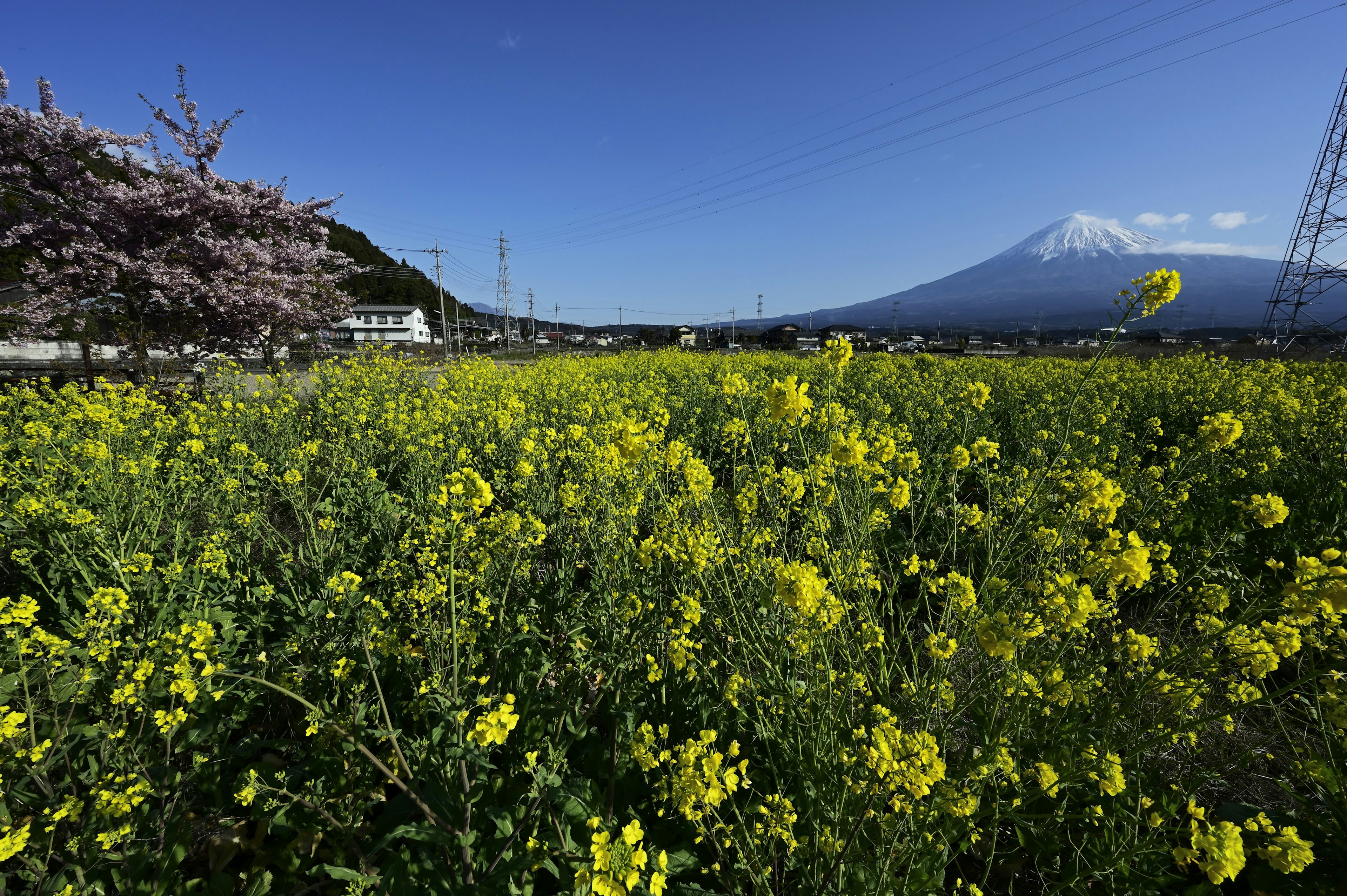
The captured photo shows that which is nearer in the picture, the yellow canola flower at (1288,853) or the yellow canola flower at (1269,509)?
the yellow canola flower at (1288,853)

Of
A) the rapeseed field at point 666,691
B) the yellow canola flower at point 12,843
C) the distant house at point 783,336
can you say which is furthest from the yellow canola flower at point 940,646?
the distant house at point 783,336

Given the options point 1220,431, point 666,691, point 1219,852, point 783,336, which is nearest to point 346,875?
point 666,691

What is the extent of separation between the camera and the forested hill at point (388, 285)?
79.8 metres

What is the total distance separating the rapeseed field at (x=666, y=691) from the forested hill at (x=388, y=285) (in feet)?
281

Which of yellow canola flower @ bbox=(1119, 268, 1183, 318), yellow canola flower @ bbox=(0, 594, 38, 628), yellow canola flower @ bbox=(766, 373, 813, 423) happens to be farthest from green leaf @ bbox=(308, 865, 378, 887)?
yellow canola flower @ bbox=(1119, 268, 1183, 318)

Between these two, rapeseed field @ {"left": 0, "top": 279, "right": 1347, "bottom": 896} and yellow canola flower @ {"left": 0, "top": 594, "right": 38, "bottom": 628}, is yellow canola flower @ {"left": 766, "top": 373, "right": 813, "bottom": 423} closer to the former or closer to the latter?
rapeseed field @ {"left": 0, "top": 279, "right": 1347, "bottom": 896}

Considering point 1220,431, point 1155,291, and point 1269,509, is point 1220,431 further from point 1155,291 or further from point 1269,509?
point 1155,291

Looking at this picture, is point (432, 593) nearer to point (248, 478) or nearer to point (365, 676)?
point (365, 676)

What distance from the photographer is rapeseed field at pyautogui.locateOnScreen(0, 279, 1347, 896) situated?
1.55 meters

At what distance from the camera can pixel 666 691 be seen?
2.20 metres

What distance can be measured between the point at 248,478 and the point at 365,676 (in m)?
2.80

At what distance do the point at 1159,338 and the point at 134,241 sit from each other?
40.8 meters

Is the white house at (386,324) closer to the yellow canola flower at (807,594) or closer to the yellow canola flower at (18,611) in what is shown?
the yellow canola flower at (18,611)

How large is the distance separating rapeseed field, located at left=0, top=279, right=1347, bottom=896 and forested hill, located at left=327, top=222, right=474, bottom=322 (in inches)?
3367
